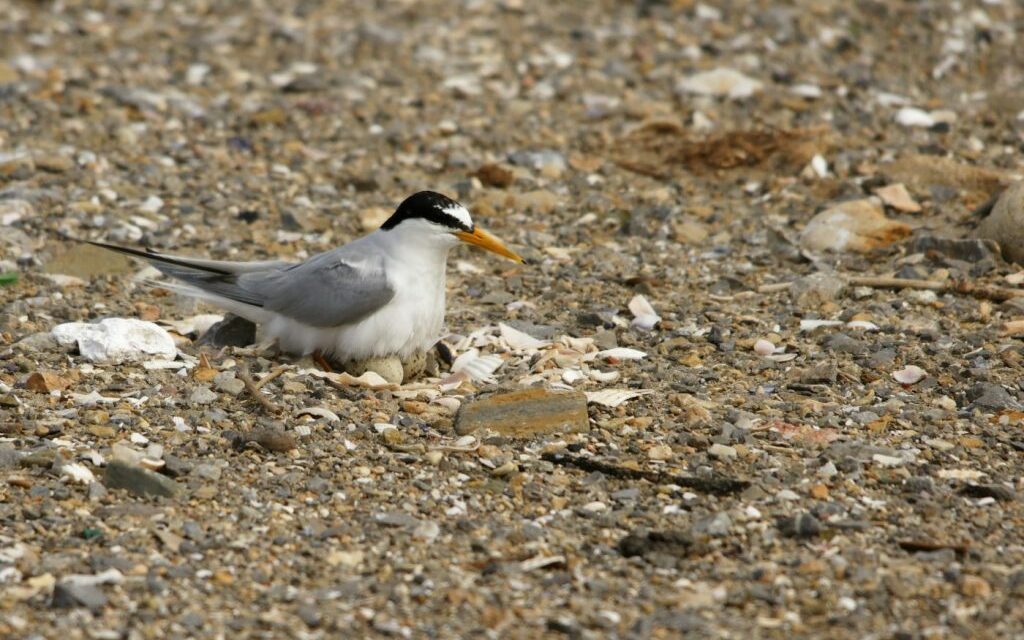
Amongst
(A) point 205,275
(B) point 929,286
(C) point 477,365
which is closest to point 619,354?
(C) point 477,365

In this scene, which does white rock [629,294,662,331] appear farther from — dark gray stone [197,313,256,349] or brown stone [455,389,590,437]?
dark gray stone [197,313,256,349]

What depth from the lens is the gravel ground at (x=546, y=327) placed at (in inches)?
160

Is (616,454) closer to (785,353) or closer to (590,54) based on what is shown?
(785,353)

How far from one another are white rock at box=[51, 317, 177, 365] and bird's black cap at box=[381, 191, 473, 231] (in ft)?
3.81

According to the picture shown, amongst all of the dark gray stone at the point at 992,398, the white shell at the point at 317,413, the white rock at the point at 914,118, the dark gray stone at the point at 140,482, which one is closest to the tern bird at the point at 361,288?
the white shell at the point at 317,413

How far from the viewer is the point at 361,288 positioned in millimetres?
5809

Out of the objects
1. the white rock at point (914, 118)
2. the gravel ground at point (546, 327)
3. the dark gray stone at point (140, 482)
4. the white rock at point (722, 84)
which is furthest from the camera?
the white rock at point (722, 84)

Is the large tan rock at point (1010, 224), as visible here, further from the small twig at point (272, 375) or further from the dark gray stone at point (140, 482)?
the dark gray stone at point (140, 482)

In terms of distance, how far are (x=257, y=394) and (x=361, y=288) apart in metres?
0.79

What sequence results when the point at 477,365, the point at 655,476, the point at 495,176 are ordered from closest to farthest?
the point at 655,476, the point at 477,365, the point at 495,176

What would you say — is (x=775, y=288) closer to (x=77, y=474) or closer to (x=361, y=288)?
(x=361, y=288)

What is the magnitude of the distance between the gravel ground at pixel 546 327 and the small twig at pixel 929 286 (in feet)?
0.06

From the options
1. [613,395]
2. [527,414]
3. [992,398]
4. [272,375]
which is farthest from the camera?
[272,375]

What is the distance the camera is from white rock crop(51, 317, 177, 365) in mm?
5656
